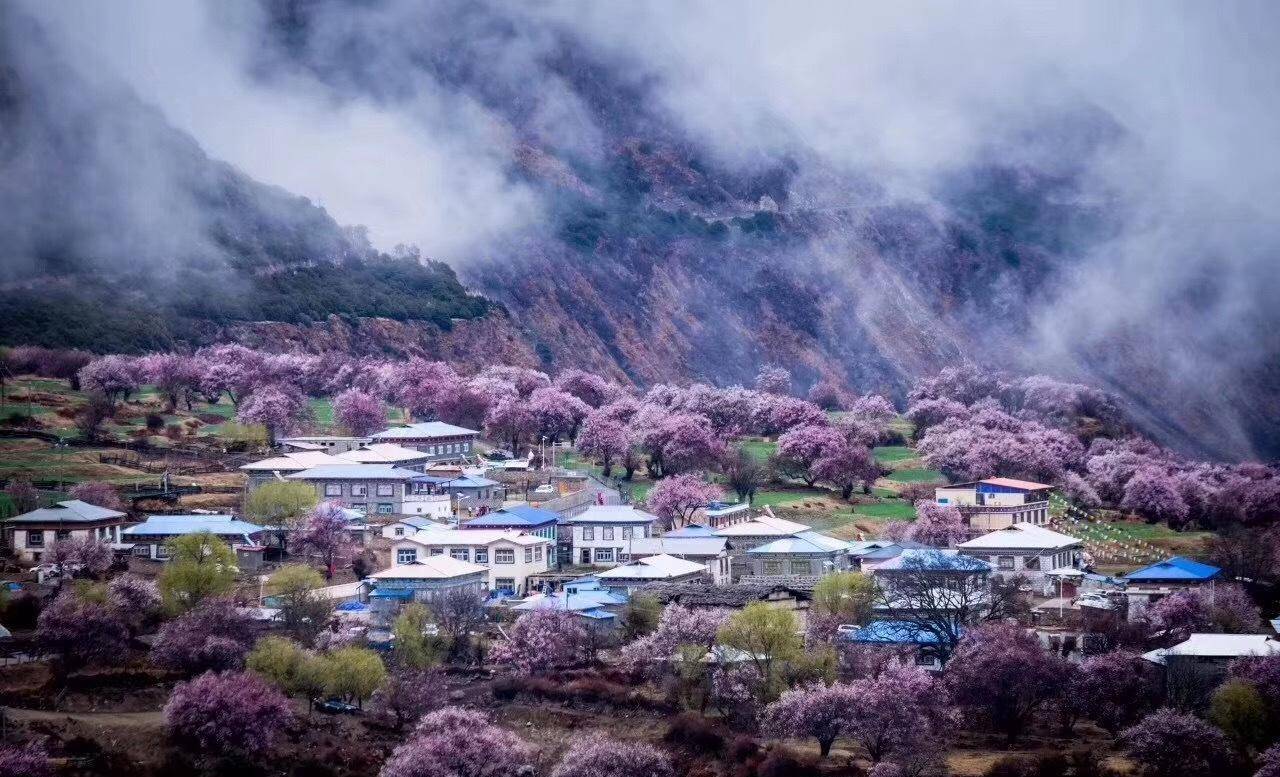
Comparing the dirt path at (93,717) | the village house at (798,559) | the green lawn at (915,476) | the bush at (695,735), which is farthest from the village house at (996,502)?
the dirt path at (93,717)

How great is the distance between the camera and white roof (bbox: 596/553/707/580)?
185 ft

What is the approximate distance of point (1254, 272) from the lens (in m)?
142

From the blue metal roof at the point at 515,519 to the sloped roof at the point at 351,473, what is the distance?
430 cm

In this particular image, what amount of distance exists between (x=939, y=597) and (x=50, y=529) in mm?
24600

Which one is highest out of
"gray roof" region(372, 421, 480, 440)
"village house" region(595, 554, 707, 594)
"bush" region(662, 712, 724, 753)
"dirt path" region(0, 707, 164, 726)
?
"gray roof" region(372, 421, 480, 440)

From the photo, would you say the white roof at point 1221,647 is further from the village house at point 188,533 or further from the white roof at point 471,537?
the village house at point 188,533

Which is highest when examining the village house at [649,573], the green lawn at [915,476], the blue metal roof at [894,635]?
the green lawn at [915,476]

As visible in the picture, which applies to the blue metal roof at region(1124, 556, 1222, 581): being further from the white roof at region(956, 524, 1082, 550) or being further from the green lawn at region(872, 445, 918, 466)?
the green lawn at region(872, 445, 918, 466)

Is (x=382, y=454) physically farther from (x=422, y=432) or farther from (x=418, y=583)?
(x=418, y=583)

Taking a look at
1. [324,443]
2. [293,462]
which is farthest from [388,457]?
[324,443]

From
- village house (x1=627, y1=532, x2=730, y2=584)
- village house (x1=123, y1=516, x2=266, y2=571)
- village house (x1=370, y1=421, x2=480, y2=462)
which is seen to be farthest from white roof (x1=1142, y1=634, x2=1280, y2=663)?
village house (x1=370, y1=421, x2=480, y2=462)

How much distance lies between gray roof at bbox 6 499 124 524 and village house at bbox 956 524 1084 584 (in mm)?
24734

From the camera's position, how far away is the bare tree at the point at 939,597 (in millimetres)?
49312

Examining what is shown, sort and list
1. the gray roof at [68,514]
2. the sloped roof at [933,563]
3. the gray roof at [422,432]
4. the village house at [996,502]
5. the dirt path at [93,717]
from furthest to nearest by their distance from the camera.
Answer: the gray roof at [422,432] < the village house at [996,502] < the gray roof at [68,514] < the sloped roof at [933,563] < the dirt path at [93,717]
